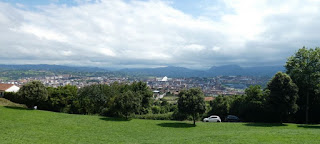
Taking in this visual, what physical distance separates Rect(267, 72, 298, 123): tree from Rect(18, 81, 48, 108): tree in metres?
36.1

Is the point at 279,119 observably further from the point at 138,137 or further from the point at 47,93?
the point at 47,93

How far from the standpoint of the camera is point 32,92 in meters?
33.8

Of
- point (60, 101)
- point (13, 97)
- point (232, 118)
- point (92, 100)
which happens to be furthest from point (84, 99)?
point (232, 118)

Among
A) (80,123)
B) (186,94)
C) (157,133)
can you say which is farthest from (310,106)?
(80,123)

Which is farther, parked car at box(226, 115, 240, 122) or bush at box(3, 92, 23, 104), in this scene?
bush at box(3, 92, 23, 104)

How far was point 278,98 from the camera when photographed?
91.1 feet

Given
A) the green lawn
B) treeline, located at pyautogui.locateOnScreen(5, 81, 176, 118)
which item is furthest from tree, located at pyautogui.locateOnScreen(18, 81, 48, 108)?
the green lawn

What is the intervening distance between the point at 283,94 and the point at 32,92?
38.2 metres

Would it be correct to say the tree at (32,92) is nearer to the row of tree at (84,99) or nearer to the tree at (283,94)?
the row of tree at (84,99)

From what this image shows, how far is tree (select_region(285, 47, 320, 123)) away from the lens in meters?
30.1

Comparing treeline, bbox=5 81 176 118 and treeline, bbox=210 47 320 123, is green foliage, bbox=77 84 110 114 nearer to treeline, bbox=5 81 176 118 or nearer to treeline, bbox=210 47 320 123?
treeline, bbox=5 81 176 118

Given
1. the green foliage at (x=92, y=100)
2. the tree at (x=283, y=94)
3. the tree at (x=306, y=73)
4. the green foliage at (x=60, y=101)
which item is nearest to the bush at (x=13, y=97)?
the green foliage at (x=60, y=101)

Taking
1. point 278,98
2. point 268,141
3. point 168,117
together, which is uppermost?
point 278,98

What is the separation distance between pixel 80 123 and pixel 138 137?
942 cm
